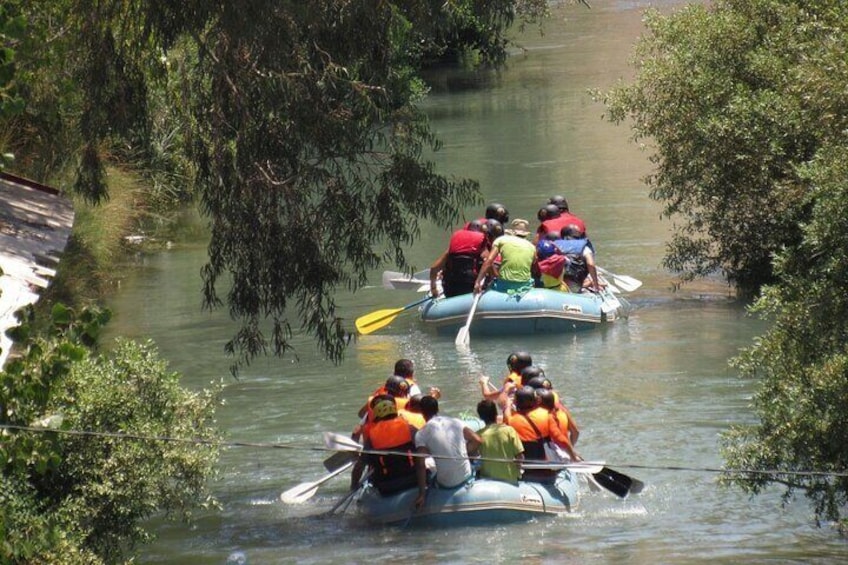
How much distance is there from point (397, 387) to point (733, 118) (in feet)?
21.9

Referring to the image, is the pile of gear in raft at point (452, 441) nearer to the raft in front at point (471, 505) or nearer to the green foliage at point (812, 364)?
the raft in front at point (471, 505)

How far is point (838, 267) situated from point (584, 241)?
10.6 meters

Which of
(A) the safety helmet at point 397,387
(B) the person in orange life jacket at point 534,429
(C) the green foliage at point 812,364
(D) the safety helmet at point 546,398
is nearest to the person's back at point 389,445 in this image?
(A) the safety helmet at point 397,387

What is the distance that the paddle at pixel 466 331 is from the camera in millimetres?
19172

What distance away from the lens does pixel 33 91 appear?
55.5 feet

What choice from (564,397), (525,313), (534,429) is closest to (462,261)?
(525,313)

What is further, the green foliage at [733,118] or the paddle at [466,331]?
the paddle at [466,331]

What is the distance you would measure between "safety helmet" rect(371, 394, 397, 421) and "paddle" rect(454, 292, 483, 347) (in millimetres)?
6450

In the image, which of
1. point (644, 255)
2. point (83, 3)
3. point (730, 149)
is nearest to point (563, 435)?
point (83, 3)

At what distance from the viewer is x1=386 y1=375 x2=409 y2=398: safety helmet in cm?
1332

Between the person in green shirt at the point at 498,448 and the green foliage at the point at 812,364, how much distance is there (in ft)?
7.73

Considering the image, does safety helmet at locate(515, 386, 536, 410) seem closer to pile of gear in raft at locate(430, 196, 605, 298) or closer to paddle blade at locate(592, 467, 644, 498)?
paddle blade at locate(592, 467, 644, 498)

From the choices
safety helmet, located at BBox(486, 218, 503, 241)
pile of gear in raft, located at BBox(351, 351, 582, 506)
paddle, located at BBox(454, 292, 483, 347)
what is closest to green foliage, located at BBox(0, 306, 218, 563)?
pile of gear in raft, located at BBox(351, 351, 582, 506)

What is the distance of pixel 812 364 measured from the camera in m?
10.2
